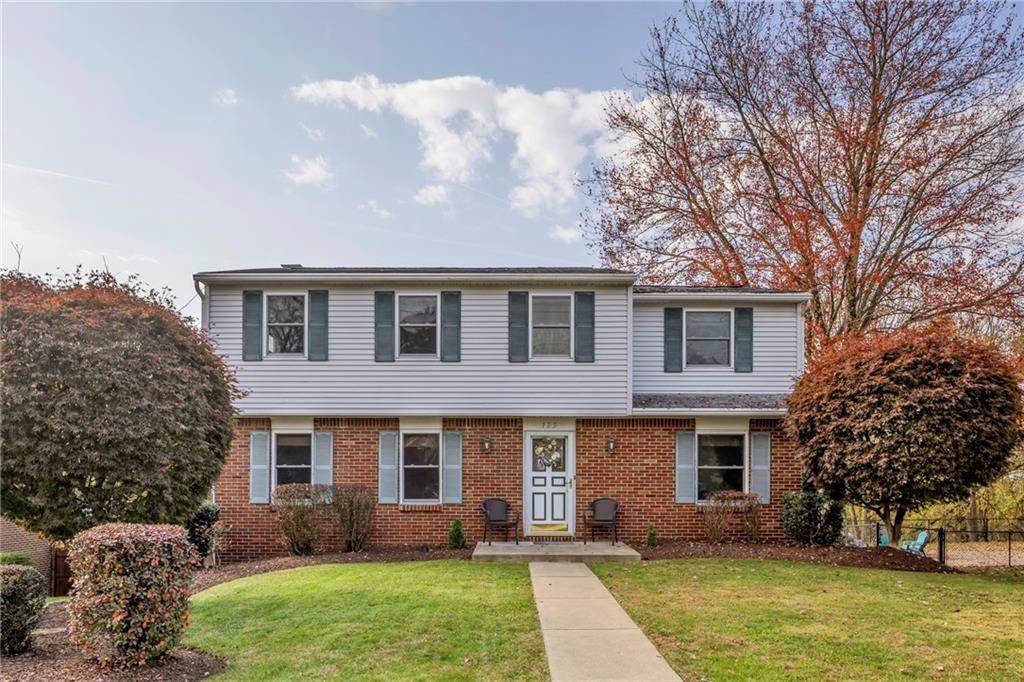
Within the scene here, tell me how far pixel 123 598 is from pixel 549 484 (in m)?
8.49

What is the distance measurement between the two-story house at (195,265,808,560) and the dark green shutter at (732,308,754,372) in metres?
0.98

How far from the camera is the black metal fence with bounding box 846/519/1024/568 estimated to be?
13508 millimetres

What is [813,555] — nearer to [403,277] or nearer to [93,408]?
[403,277]

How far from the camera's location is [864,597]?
8461 mm

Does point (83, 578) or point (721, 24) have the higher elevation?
point (721, 24)

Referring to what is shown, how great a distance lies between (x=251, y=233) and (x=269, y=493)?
6.62m

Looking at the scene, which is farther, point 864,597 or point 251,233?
point 251,233

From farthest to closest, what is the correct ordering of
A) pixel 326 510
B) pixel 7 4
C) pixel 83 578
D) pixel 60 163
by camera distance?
pixel 326 510 → pixel 60 163 → pixel 7 4 → pixel 83 578

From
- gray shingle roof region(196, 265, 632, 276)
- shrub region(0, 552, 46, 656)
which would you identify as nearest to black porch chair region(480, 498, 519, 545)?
gray shingle roof region(196, 265, 632, 276)

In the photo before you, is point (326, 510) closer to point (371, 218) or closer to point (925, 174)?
point (371, 218)

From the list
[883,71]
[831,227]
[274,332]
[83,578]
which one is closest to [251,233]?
[274,332]

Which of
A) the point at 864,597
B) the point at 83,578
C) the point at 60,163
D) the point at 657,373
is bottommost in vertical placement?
the point at 864,597

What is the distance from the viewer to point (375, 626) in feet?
22.5

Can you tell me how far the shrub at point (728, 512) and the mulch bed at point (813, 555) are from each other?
526mm
